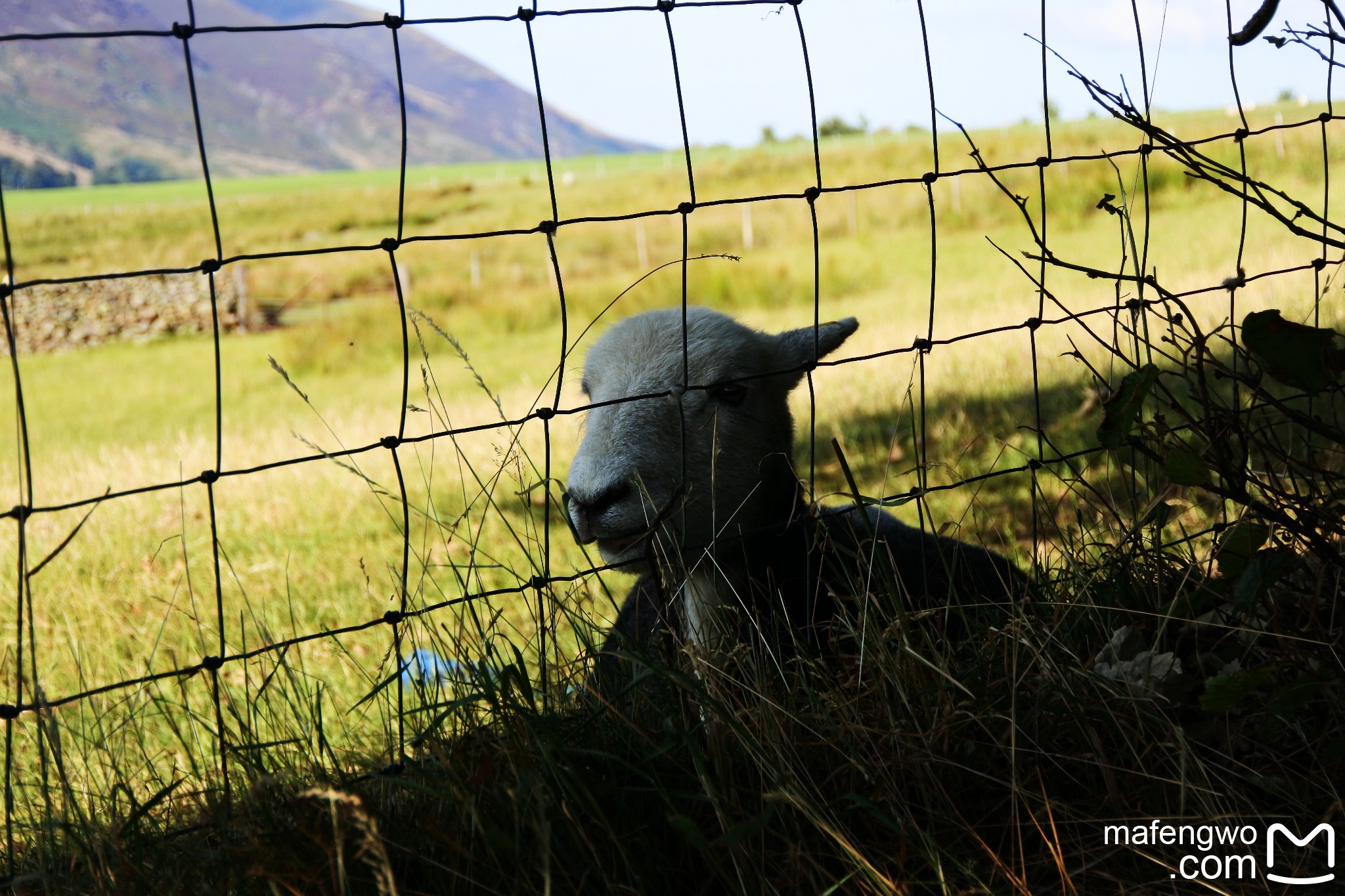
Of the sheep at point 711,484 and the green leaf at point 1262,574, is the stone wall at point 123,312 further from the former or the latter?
the green leaf at point 1262,574

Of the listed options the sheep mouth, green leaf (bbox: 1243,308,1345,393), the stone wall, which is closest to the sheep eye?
the sheep mouth

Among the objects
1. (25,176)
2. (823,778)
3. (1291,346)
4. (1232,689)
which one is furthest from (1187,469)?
(25,176)

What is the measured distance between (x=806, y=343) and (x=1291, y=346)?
165 cm

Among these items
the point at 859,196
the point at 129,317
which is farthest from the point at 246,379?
the point at 859,196

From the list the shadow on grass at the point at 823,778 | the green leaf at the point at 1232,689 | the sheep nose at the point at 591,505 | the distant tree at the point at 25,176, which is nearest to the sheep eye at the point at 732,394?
the sheep nose at the point at 591,505

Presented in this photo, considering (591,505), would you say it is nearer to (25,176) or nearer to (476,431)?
(476,431)

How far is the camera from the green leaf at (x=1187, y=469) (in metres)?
2.15

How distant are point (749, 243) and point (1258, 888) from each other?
2732 centimetres

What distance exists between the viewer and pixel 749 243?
2831cm

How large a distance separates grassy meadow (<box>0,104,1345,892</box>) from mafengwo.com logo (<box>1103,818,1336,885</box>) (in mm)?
844

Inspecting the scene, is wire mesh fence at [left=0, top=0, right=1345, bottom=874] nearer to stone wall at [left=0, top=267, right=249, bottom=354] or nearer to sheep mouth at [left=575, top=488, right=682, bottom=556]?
sheep mouth at [left=575, top=488, right=682, bottom=556]

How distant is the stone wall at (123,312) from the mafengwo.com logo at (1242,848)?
28.9 metres

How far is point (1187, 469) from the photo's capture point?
7.10 ft

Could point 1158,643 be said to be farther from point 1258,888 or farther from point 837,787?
point 837,787
